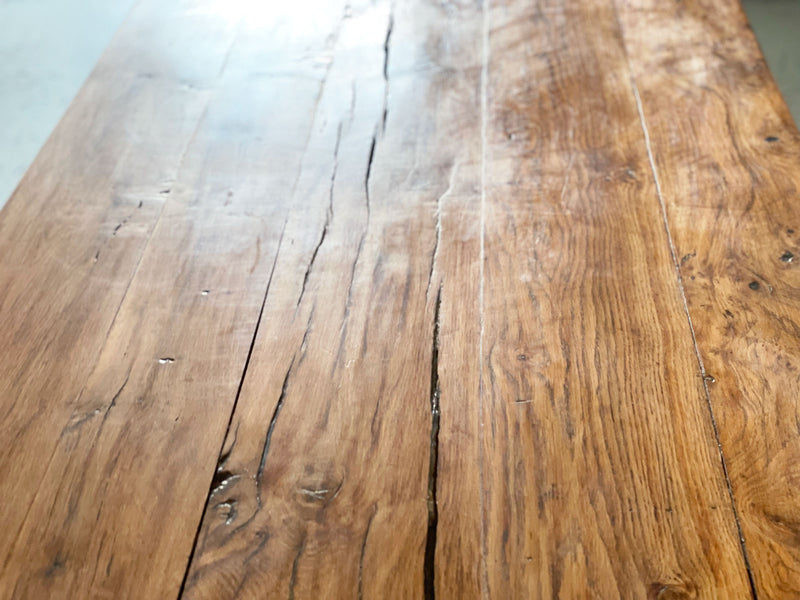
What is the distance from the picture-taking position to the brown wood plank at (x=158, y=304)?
0.93 metres

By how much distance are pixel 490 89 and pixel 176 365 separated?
878 millimetres

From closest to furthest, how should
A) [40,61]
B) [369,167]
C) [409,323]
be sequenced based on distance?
[409,323] → [369,167] → [40,61]

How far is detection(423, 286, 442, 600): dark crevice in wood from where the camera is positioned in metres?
0.88

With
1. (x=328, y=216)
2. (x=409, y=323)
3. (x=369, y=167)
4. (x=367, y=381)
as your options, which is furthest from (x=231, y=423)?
(x=369, y=167)

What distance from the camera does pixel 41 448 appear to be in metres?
1.01

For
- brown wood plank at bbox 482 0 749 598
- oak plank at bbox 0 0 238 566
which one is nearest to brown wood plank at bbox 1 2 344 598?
oak plank at bbox 0 0 238 566

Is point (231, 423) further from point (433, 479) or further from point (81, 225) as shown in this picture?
point (81, 225)

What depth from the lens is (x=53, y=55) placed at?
199 cm

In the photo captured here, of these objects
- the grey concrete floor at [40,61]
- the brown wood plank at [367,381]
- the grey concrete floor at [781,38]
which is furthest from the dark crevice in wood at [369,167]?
the grey concrete floor at [781,38]

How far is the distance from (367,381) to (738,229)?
2.21ft

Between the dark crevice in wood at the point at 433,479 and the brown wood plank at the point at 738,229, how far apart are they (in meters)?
0.36

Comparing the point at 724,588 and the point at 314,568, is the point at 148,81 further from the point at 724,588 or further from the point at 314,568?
the point at 724,588

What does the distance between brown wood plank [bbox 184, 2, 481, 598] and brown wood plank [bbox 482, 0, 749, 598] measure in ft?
0.15

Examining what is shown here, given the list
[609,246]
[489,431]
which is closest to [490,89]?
[609,246]
